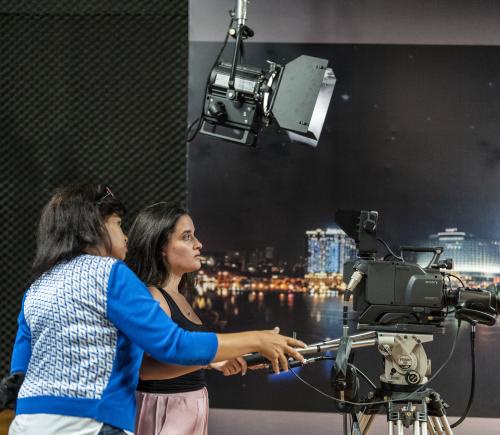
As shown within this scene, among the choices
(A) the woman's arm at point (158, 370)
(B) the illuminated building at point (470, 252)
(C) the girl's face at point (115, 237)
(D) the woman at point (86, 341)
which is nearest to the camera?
(D) the woman at point (86, 341)

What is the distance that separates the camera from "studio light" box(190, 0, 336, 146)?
9.86ft

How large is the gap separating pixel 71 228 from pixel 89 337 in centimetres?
28

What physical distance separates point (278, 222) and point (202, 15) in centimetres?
136

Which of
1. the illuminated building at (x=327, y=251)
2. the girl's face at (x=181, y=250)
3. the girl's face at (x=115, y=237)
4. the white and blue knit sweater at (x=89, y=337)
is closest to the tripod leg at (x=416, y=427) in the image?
the girl's face at (x=181, y=250)

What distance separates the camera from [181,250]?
2.34 metres

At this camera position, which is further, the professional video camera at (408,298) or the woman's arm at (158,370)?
the professional video camera at (408,298)

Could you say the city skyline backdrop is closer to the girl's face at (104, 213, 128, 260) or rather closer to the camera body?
the camera body

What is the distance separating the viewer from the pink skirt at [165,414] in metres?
2.20

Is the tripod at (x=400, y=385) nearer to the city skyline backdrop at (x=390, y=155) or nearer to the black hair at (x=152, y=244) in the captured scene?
the black hair at (x=152, y=244)

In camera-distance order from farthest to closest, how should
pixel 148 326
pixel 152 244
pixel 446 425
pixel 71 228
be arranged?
pixel 446 425 < pixel 152 244 < pixel 71 228 < pixel 148 326

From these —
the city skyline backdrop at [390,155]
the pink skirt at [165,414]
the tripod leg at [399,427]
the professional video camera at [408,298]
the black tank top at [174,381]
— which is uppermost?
the city skyline backdrop at [390,155]

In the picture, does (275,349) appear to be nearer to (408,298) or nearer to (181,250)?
(181,250)

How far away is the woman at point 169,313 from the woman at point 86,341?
432mm

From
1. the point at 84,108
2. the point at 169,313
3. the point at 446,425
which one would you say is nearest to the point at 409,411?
the point at 446,425
